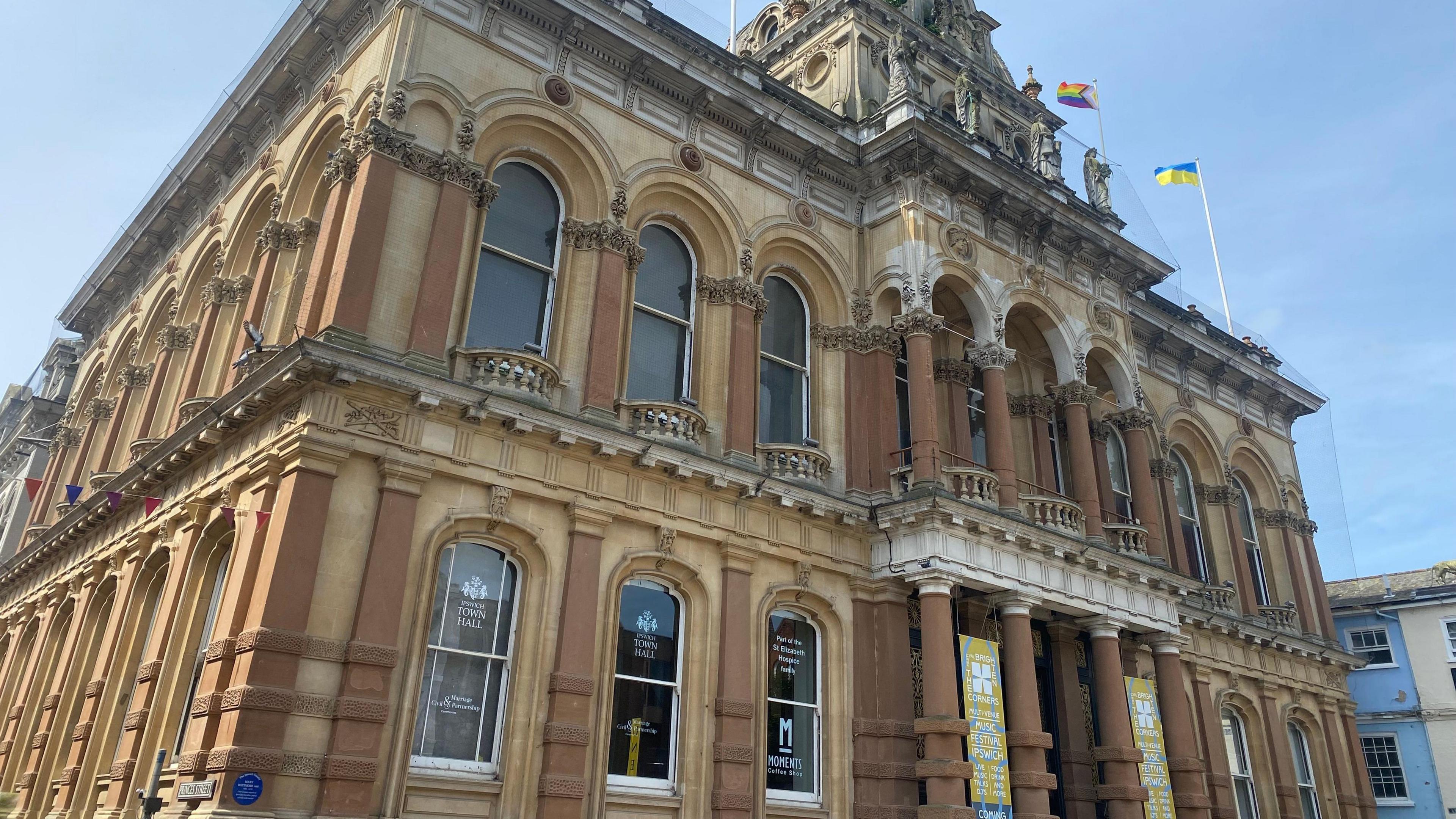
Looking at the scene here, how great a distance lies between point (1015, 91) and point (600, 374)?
18.2 metres

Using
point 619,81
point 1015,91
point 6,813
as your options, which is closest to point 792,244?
point 619,81

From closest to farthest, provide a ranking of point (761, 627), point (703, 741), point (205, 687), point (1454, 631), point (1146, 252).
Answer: point (205, 687)
point (703, 741)
point (761, 627)
point (1146, 252)
point (1454, 631)

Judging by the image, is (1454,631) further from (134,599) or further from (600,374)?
(134,599)

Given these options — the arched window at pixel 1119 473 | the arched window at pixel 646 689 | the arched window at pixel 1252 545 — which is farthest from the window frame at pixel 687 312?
the arched window at pixel 1252 545

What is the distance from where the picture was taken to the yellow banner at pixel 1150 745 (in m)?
20.8

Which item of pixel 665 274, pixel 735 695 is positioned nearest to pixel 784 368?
pixel 665 274

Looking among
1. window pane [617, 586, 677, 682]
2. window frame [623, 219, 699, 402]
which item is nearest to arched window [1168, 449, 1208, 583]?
window frame [623, 219, 699, 402]

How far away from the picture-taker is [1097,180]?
26.7 m

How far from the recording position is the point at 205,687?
44.5 ft

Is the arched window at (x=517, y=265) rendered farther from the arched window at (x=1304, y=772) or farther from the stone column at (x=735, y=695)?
the arched window at (x=1304, y=772)

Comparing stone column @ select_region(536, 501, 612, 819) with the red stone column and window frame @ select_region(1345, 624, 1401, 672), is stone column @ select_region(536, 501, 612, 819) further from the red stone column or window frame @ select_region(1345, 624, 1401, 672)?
window frame @ select_region(1345, 624, 1401, 672)

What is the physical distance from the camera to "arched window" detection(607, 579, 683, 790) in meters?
16.0

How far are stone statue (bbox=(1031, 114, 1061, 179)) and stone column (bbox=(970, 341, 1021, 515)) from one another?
5.62 m

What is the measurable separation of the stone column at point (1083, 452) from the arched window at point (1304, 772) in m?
10.1
